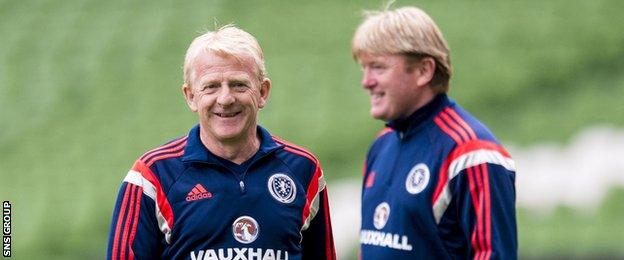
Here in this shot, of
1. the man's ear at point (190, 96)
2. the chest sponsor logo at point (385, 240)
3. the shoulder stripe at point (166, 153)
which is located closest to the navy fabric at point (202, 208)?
the shoulder stripe at point (166, 153)

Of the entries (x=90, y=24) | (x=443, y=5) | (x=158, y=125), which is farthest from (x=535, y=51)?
(x=90, y=24)

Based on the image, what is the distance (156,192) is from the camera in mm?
2836

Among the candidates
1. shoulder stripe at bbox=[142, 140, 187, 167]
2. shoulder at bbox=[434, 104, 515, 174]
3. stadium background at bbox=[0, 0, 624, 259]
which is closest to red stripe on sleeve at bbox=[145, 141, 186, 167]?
shoulder stripe at bbox=[142, 140, 187, 167]

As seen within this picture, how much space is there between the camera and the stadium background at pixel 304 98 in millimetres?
7188

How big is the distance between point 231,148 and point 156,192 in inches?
9.3

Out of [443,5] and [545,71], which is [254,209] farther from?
[443,5]

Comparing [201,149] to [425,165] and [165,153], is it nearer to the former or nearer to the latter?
[165,153]

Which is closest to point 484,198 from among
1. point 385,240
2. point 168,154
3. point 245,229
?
point 385,240

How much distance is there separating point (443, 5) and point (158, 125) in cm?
249

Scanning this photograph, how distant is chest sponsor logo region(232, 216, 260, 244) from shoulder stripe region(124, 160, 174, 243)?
17cm

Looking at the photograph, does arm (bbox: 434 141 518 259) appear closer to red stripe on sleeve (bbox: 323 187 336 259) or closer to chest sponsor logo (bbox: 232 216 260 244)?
red stripe on sleeve (bbox: 323 187 336 259)

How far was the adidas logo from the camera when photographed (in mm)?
2859

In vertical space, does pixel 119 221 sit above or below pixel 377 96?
below

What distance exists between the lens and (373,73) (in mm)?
3301
